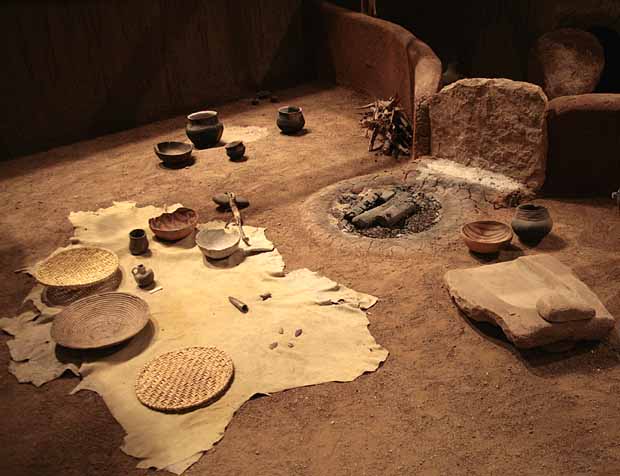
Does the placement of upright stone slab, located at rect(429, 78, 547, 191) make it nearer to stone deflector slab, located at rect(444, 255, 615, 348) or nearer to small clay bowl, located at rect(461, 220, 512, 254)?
small clay bowl, located at rect(461, 220, 512, 254)

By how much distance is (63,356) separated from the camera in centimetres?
416

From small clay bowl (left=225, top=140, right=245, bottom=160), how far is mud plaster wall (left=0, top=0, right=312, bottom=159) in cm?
205

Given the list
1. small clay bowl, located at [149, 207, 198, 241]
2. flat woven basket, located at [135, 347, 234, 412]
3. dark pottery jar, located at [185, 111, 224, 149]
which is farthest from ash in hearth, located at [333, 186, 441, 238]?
dark pottery jar, located at [185, 111, 224, 149]

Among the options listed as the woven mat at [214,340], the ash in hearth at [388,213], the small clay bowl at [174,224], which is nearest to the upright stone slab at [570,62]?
the ash in hearth at [388,213]

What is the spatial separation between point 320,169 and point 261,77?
3.25m

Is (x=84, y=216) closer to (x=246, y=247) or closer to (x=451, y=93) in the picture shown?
(x=246, y=247)

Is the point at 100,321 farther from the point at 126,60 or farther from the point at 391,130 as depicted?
the point at 126,60

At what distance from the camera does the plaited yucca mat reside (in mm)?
4737

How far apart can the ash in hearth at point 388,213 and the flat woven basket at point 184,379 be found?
6.38 ft

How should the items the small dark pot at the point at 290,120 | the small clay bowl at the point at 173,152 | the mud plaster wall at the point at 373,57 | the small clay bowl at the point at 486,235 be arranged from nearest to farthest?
the small clay bowl at the point at 486,235 < the mud plaster wall at the point at 373,57 < the small clay bowl at the point at 173,152 < the small dark pot at the point at 290,120

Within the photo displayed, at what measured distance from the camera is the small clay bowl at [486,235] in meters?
4.90

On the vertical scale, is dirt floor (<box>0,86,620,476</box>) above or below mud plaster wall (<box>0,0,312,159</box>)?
below

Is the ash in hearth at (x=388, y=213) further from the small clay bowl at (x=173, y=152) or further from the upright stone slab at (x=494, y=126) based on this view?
the small clay bowl at (x=173, y=152)

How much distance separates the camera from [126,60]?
796 centimetres
